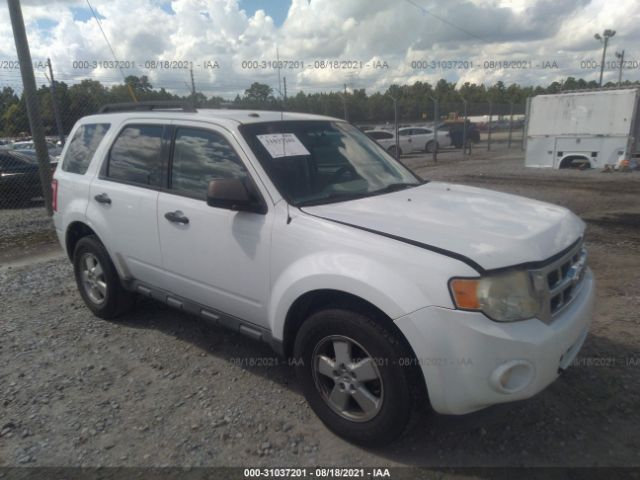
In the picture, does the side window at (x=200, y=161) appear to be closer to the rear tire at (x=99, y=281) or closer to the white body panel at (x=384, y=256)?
the white body panel at (x=384, y=256)

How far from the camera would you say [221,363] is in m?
3.80

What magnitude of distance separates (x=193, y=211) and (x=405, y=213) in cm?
151

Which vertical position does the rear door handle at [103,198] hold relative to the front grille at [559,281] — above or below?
above

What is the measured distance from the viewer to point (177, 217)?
3514mm

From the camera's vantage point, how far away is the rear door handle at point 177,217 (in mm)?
3470

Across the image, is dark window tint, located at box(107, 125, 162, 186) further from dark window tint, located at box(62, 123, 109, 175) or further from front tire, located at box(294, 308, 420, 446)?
front tire, located at box(294, 308, 420, 446)

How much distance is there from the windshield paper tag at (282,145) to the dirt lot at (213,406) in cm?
163

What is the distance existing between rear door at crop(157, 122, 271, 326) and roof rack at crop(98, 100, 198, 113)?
0.37m

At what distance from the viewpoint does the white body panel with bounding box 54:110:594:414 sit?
232 centimetres

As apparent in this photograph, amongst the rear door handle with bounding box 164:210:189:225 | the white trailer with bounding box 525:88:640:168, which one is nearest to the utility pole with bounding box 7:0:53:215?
the rear door handle with bounding box 164:210:189:225

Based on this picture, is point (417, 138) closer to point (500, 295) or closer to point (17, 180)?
point (17, 180)

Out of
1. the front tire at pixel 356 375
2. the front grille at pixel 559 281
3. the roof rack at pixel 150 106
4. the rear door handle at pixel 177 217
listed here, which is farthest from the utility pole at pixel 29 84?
the front grille at pixel 559 281

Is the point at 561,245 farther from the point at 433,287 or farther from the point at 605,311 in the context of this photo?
the point at 605,311

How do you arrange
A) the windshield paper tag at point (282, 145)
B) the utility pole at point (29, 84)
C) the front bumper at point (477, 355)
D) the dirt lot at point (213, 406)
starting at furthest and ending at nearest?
the utility pole at point (29, 84), the windshield paper tag at point (282, 145), the dirt lot at point (213, 406), the front bumper at point (477, 355)
